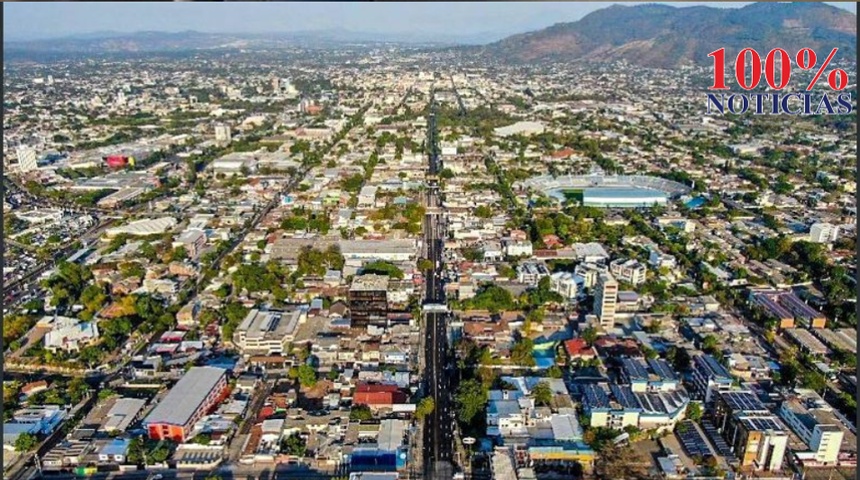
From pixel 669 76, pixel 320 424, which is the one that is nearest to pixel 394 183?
pixel 320 424

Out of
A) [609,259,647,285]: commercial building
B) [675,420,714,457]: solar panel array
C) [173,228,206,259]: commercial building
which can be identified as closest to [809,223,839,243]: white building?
[609,259,647,285]: commercial building

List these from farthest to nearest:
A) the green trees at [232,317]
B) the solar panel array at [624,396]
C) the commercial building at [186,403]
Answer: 1. the green trees at [232,317]
2. the solar panel array at [624,396]
3. the commercial building at [186,403]

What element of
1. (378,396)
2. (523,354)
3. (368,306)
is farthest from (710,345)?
(368,306)

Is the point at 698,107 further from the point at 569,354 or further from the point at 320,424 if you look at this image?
the point at 320,424

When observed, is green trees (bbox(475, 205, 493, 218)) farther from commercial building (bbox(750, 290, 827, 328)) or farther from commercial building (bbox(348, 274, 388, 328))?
commercial building (bbox(750, 290, 827, 328))

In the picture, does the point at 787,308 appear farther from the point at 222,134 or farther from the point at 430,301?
the point at 222,134

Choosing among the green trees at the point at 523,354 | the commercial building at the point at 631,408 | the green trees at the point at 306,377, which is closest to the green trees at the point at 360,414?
the green trees at the point at 306,377

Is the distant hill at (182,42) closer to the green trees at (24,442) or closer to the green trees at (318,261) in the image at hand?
the green trees at (318,261)
